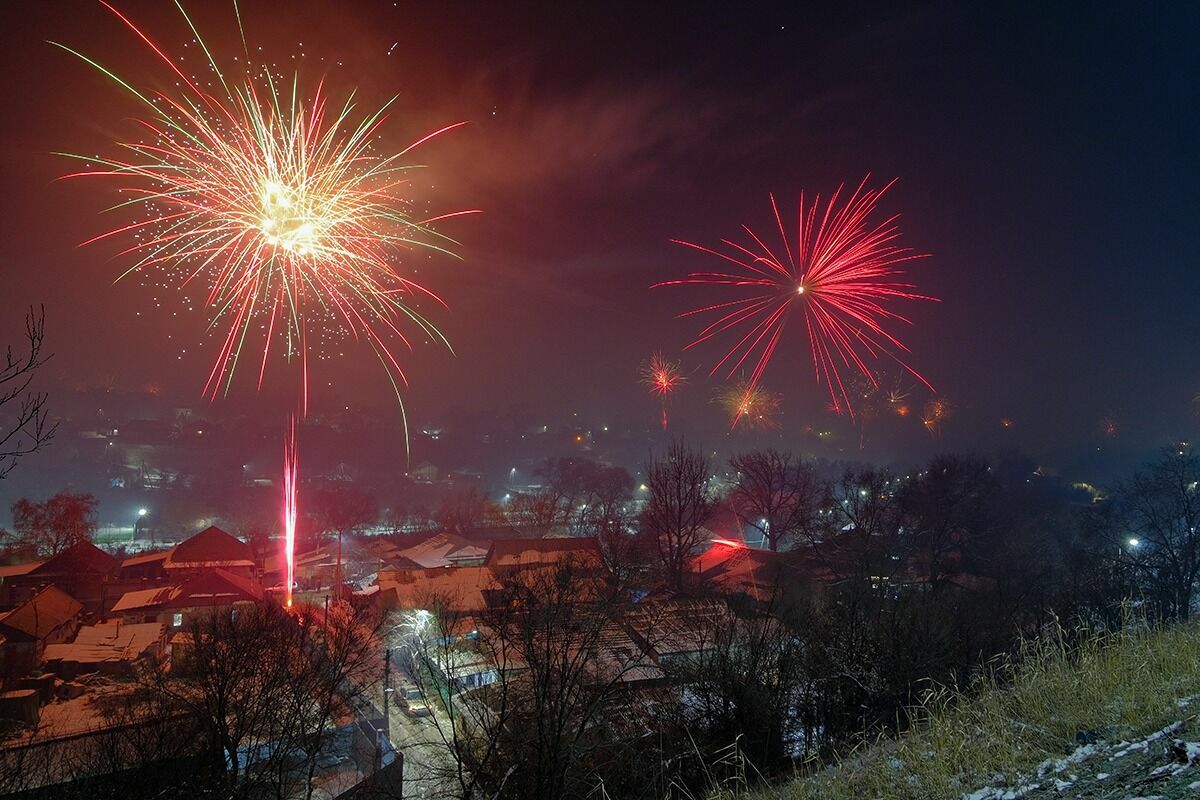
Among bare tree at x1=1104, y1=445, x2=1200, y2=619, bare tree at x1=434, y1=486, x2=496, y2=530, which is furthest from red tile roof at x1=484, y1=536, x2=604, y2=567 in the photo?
bare tree at x1=1104, y1=445, x2=1200, y2=619

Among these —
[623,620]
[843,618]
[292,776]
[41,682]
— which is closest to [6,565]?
[41,682]

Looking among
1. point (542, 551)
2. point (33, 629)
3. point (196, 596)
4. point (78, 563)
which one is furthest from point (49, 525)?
point (542, 551)

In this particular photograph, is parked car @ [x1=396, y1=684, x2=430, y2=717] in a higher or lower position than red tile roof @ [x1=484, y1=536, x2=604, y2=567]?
lower

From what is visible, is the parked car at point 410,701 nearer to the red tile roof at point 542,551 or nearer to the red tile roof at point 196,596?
the red tile roof at point 196,596

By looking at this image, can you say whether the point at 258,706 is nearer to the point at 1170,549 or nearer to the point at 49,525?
the point at 1170,549

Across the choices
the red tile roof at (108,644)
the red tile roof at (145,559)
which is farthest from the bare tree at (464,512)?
the red tile roof at (108,644)

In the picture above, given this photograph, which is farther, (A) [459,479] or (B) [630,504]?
(A) [459,479]

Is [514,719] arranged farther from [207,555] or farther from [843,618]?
[207,555]

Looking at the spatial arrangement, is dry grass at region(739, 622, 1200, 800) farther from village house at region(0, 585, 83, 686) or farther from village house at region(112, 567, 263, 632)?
village house at region(112, 567, 263, 632)
